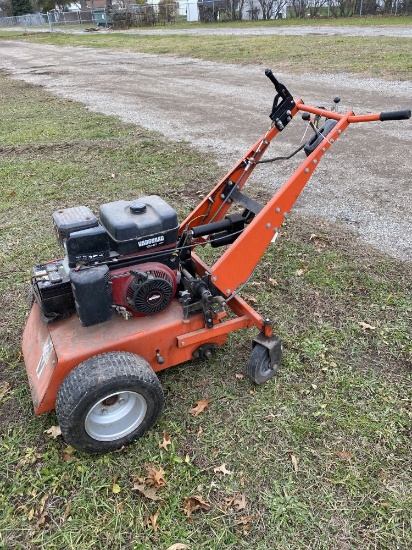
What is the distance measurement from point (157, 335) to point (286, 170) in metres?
4.72

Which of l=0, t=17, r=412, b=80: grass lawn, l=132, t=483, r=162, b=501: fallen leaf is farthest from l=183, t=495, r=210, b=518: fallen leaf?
l=0, t=17, r=412, b=80: grass lawn

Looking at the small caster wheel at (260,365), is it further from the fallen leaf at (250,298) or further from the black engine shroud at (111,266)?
the fallen leaf at (250,298)

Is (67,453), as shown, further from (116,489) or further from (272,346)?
(272,346)

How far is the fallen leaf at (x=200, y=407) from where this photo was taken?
124 inches

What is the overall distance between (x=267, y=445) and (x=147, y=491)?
756mm

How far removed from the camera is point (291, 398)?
3211 mm

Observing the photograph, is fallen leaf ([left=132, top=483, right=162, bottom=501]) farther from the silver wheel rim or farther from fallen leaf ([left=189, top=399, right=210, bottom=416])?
fallen leaf ([left=189, top=399, right=210, bottom=416])

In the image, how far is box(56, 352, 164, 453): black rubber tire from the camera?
2580 mm

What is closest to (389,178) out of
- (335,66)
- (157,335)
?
(157,335)

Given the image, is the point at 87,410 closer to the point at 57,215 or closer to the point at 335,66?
the point at 57,215

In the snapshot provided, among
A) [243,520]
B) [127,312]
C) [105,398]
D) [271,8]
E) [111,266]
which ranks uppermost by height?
[271,8]

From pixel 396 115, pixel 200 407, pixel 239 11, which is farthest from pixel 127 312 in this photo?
pixel 239 11

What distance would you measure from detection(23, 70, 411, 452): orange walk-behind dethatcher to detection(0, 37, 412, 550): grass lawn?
9.7 inches

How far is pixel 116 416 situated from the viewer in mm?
2863
